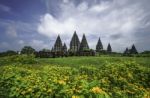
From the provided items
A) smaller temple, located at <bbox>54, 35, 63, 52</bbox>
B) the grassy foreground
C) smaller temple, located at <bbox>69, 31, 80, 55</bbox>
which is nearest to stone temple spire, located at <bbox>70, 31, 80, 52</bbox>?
smaller temple, located at <bbox>69, 31, 80, 55</bbox>

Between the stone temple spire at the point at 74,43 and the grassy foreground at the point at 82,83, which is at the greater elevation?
the stone temple spire at the point at 74,43

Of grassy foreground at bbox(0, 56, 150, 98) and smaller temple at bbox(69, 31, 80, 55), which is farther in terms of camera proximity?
smaller temple at bbox(69, 31, 80, 55)

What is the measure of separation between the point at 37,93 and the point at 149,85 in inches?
256

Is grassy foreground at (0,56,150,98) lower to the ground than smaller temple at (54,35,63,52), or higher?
lower

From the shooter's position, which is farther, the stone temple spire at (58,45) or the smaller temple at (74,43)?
the stone temple spire at (58,45)

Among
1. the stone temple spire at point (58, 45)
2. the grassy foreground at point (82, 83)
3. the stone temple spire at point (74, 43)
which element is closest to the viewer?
the grassy foreground at point (82, 83)

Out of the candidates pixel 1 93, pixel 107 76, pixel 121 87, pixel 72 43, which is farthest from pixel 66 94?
pixel 72 43

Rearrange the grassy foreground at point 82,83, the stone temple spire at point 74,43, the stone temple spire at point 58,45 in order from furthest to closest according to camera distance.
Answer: the stone temple spire at point 58,45, the stone temple spire at point 74,43, the grassy foreground at point 82,83

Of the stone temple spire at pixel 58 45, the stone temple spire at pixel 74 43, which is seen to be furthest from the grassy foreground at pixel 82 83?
the stone temple spire at pixel 58 45

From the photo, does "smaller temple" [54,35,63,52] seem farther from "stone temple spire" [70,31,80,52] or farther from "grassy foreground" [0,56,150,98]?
"grassy foreground" [0,56,150,98]

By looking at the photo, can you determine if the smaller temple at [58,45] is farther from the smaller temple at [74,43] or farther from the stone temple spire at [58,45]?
the smaller temple at [74,43]

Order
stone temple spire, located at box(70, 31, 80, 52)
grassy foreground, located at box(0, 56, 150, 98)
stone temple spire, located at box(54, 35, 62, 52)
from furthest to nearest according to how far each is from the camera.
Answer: stone temple spire, located at box(54, 35, 62, 52) → stone temple spire, located at box(70, 31, 80, 52) → grassy foreground, located at box(0, 56, 150, 98)

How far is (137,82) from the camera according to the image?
1186cm

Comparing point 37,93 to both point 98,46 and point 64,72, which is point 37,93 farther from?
point 98,46
